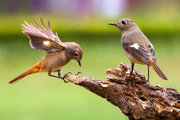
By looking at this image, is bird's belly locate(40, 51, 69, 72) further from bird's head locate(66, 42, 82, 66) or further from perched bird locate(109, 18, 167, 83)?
perched bird locate(109, 18, 167, 83)

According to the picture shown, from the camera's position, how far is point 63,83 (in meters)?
12.9

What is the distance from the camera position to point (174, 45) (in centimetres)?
1711

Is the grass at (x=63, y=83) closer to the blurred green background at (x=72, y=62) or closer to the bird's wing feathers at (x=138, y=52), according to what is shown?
the blurred green background at (x=72, y=62)

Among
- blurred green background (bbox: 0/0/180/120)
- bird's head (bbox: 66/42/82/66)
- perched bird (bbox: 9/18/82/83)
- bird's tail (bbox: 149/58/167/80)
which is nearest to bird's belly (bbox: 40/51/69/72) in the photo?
perched bird (bbox: 9/18/82/83)

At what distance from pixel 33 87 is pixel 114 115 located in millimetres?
3657

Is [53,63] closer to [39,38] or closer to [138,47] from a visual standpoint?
[39,38]

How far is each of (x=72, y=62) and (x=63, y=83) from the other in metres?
2.39

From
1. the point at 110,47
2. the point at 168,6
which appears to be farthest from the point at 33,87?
the point at 168,6

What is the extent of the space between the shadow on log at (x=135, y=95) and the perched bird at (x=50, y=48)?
0.42 metres

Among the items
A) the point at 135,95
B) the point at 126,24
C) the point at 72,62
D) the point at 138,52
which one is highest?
the point at 126,24

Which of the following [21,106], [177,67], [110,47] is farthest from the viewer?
[110,47]

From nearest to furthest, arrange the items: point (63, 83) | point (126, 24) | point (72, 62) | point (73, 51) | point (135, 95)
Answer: point (135, 95)
point (73, 51)
point (126, 24)
point (63, 83)
point (72, 62)

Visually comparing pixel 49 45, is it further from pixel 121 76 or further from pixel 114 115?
pixel 114 115

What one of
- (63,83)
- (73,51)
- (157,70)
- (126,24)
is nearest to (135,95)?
(157,70)
